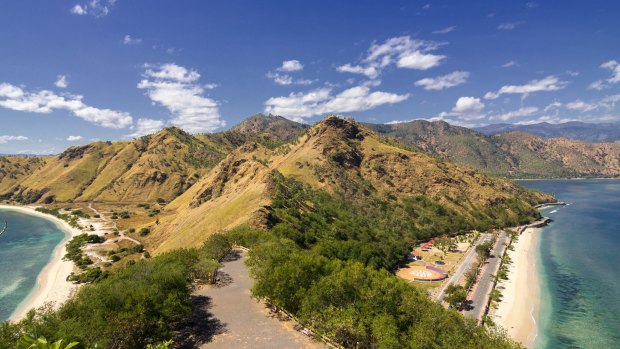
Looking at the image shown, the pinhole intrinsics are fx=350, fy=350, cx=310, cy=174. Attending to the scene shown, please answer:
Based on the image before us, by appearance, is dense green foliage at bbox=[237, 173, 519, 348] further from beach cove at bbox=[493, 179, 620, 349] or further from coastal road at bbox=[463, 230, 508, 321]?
beach cove at bbox=[493, 179, 620, 349]

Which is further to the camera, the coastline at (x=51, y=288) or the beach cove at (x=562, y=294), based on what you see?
the coastline at (x=51, y=288)

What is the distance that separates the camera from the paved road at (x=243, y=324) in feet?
128

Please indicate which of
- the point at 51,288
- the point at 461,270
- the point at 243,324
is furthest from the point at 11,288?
the point at 461,270

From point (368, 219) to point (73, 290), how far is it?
114129 millimetres

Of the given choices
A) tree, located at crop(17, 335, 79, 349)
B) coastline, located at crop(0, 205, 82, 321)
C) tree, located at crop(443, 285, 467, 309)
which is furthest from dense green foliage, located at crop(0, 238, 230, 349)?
coastline, located at crop(0, 205, 82, 321)

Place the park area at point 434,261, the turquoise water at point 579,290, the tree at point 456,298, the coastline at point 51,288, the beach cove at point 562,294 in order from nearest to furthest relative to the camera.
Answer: the turquoise water at point 579,290 → the beach cove at point 562,294 → the tree at point 456,298 → the coastline at point 51,288 → the park area at point 434,261

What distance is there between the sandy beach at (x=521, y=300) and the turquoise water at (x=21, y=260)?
4809 inches

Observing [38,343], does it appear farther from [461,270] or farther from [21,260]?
[21,260]

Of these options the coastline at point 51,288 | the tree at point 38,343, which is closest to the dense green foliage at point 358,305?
the tree at point 38,343

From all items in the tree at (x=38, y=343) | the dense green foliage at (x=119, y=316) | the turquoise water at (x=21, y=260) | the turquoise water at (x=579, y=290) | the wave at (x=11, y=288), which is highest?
the tree at (x=38, y=343)

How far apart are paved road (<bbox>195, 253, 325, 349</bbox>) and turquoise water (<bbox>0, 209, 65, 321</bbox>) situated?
7338 centimetres

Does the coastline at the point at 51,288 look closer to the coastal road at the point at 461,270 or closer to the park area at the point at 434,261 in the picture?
the park area at the point at 434,261

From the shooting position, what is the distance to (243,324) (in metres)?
43.4

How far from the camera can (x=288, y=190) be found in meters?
153
